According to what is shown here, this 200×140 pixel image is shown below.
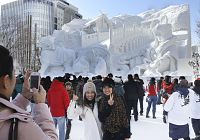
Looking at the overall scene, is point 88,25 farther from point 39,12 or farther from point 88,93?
point 88,93

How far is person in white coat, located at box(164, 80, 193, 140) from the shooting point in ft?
19.1

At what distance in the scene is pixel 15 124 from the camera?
1.33 m

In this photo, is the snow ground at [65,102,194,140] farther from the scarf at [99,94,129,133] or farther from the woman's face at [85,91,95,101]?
the scarf at [99,94,129,133]

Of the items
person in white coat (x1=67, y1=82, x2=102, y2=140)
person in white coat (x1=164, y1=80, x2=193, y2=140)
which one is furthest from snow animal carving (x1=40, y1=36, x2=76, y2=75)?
person in white coat (x1=67, y1=82, x2=102, y2=140)

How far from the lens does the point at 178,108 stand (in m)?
5.81

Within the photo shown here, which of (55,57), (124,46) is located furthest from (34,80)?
(55,57)

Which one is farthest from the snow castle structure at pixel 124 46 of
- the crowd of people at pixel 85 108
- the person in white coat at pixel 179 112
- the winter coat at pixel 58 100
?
the person in white coat at pixel 179 112

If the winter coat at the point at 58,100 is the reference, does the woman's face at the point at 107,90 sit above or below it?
above

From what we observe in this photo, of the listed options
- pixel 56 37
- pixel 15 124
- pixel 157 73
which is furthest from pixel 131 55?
pixel 15 124

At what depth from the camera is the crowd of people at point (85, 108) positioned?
1.38m

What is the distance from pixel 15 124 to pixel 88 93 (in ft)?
10.6

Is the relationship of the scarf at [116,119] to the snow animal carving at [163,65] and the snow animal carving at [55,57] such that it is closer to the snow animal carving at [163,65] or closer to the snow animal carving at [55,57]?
the snow animal carving at [163,65]

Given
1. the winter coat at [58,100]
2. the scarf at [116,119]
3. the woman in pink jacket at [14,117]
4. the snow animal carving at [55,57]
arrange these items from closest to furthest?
the woman in pink jacket at [14,117] < the scarf at [116,119] < the winter coat at [58,100] < the snow animal carving at [55,57]

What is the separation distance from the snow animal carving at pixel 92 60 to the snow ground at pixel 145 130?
2950cm
